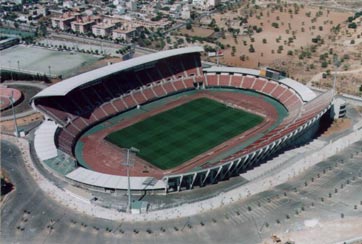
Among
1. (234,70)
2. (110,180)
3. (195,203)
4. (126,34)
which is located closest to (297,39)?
(234,70)

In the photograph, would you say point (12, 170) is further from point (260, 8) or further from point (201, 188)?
point (260, 8)

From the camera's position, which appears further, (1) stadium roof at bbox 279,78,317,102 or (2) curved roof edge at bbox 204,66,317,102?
(2) curved roof edge at bbox 204,66,317,102

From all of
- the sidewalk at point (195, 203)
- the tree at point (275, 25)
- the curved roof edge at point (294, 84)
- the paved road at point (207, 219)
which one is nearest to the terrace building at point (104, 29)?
the tree at point (275, 25)

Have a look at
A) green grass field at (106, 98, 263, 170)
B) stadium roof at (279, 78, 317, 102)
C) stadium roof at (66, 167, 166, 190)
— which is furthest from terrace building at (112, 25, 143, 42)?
stadium roof at (66, 167, 166, 190)

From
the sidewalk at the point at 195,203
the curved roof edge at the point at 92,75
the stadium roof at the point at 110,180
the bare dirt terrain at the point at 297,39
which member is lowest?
the sidewalk at the point at 195,203

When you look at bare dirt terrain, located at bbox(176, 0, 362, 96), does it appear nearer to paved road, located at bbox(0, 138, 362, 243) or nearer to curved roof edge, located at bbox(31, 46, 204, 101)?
curved roof edge, located at bbox(31, 46, 204, 101)

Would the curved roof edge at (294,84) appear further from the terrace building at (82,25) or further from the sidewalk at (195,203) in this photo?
the terrace building at (82,25)
